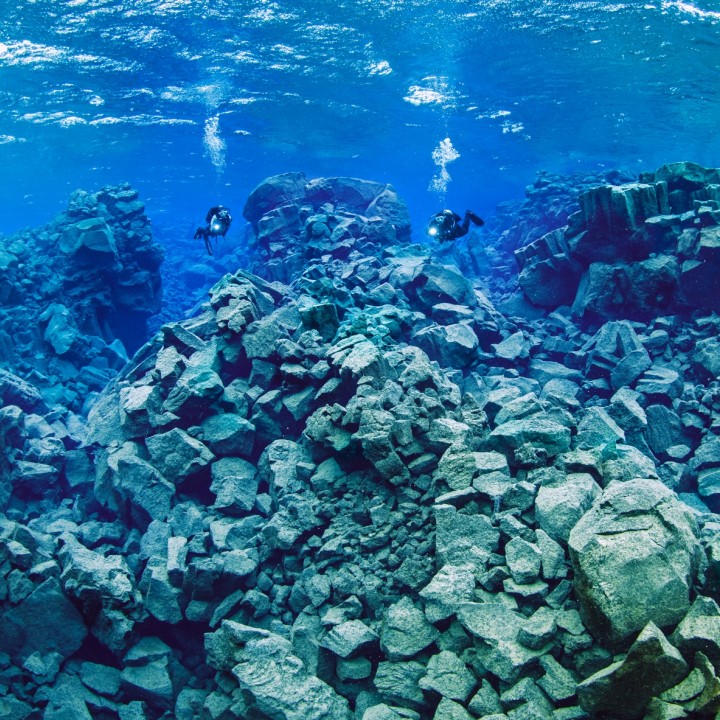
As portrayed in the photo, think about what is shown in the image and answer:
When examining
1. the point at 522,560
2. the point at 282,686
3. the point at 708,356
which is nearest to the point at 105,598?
the point at 282,686

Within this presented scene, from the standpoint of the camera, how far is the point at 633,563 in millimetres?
3447

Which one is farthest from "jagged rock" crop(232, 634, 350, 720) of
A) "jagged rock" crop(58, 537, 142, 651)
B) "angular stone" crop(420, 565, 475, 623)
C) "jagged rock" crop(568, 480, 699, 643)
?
"jagged rock" crop(568, 480, 699, 643)

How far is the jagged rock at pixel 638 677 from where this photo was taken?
294cm

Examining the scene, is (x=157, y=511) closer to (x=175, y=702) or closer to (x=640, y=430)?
(x=175, y=702)

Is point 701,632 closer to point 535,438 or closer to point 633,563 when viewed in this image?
point 633,563

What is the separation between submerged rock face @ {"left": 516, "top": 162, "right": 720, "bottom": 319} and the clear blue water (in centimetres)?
1144

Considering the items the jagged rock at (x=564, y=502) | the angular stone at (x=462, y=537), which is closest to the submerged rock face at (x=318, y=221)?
the angular stone at (x=462, y=537)

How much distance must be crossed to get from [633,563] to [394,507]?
8.55 ft

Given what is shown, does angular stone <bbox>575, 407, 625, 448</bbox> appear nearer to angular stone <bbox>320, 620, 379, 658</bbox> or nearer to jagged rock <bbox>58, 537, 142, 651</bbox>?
angular stone <bbox>320, 620, 379, 658</bbox>

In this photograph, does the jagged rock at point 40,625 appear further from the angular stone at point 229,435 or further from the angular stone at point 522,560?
the angular stone at point 522,560

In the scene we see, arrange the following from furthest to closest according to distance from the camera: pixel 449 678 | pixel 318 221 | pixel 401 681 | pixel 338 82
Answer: pixel 338 82, pixel 318 221, pixel 401 681, pixel 449 678

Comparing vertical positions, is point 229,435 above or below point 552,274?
above

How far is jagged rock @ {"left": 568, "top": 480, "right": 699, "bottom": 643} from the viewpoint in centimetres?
334

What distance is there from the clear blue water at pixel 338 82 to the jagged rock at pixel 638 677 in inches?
817
